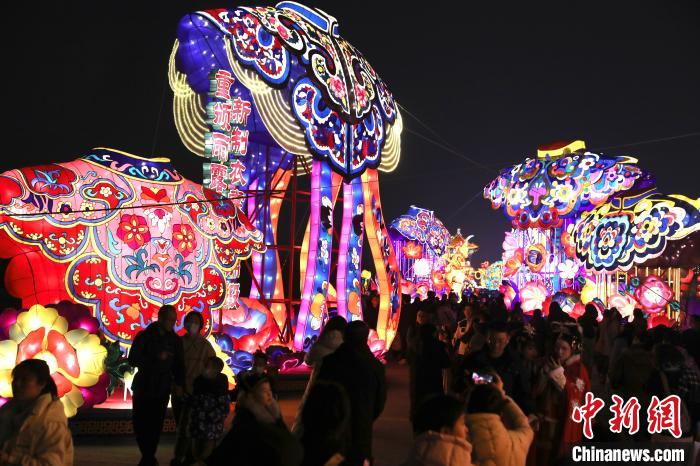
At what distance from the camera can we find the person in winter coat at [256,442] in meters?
3.42

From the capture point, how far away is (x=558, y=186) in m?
29.1

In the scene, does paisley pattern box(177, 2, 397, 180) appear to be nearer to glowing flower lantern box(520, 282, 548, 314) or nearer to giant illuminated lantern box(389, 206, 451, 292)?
glowing flower lantern box(520, 282, 548, 314)

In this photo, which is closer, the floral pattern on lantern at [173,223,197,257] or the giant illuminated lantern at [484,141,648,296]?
the floral pattern on lantern at [173,223,197,257]

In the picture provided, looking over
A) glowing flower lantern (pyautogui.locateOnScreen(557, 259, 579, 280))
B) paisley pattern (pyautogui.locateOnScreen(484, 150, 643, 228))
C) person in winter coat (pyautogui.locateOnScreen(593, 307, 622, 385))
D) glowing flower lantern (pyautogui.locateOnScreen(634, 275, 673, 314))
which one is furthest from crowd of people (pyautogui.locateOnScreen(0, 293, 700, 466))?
glowing flower lantern (pyautogui.locateOnScreen(557, 259, 579, 280))

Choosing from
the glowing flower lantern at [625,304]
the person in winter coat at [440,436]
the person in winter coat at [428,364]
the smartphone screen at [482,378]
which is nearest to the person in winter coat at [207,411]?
the person in winter coat at [428,364]

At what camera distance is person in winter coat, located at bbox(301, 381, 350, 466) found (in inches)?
159

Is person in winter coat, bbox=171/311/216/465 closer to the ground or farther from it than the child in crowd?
farther from it

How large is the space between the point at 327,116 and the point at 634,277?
13.3 meters

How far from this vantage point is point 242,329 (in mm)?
12500

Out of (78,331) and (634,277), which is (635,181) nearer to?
(634,277)

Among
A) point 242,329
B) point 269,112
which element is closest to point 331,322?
point 242,329

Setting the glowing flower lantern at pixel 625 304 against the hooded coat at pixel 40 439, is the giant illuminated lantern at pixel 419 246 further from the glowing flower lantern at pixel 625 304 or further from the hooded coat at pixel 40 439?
the hooded coat at pixel 40 439

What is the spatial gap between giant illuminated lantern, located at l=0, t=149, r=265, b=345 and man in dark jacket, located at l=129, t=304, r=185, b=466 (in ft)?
9.37

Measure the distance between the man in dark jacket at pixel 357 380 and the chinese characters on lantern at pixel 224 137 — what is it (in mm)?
7965
